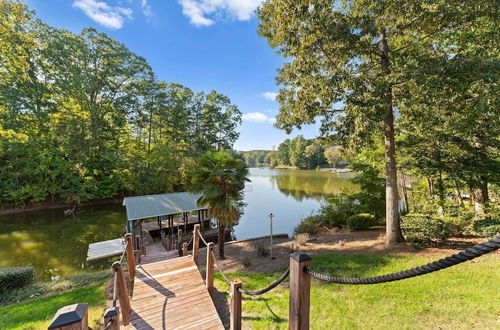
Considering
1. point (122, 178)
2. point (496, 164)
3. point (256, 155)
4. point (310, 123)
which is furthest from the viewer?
point (256, 155)

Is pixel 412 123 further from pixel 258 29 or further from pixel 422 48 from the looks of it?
pixel 258 29

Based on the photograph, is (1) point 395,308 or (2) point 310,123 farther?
(2) point 310,123

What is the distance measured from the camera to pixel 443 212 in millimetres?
9078

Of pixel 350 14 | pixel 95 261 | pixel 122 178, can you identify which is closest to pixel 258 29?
pixel 350 14

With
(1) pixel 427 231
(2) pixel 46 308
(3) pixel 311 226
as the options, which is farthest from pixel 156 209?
(1) pixel 427 231

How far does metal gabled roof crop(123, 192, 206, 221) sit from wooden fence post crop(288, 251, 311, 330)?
26.7 ft

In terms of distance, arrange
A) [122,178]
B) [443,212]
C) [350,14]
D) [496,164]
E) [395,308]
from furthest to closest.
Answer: [122,178], [443,212], [496,164], [350,14], [395,308]

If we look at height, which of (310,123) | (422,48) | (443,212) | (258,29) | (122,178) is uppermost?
(258,29)

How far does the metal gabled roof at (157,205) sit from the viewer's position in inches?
375

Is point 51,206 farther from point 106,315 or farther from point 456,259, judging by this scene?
point 456,259

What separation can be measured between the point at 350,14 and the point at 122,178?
65.1 feet

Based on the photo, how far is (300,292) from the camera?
5.53 ft

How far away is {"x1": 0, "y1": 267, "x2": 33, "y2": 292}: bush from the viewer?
6395 millimetres

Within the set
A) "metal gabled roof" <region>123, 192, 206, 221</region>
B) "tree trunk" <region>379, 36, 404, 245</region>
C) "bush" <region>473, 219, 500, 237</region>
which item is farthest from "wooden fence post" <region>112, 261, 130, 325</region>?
"bush" <region>473, 219, 500, 237</region>
